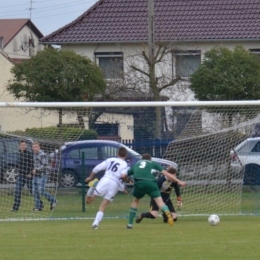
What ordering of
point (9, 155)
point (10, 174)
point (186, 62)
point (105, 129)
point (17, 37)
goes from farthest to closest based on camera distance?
1. point (17, 37)
2. point (186, 62)
3. point (105, 129)
4. point (9, 155)
5. point (10, 174)

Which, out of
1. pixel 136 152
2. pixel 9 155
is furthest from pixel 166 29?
pixel 9 155

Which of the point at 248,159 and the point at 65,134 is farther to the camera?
the point at 248,159

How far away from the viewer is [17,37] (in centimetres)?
6341

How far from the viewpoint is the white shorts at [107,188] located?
43.7ft

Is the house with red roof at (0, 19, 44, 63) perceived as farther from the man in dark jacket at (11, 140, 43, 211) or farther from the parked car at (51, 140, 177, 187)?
the man in dark jacket at (11, 140, 43, 211)

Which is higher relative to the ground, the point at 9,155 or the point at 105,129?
the point at 105,129

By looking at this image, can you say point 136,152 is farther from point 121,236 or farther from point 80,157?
point 121,236

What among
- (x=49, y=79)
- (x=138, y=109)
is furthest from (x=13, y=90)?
(x=138, y=109)

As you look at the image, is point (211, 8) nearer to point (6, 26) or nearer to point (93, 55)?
point (93, 55)

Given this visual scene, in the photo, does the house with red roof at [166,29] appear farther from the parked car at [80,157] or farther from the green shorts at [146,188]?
the green shorts at [146,188]

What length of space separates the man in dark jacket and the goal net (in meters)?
0.02

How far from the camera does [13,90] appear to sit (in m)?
21.9

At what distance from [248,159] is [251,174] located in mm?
381

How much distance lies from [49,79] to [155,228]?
880 cm
